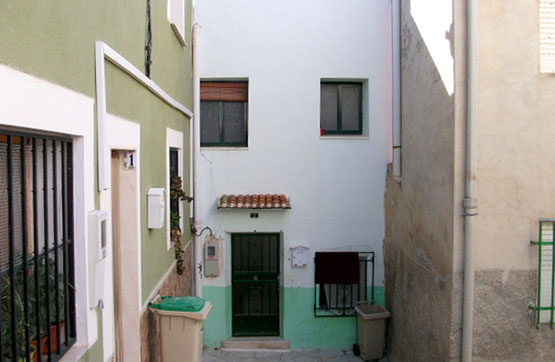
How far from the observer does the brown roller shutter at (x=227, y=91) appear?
29.1ft

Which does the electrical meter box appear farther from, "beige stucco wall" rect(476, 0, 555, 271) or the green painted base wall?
"beige stucco wall" rect(476, 0, 555, 271)

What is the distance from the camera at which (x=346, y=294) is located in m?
8.91

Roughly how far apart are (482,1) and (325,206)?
4.51 metres

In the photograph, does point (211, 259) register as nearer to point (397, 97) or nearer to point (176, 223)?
point (176, 223)

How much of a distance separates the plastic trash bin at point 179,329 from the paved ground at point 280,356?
354 centimetres

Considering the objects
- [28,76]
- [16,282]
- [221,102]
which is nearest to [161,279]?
[16,282]

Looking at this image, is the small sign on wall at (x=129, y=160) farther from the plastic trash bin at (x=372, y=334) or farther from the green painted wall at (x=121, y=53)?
the plastic trash bin at (x=372, y=334)

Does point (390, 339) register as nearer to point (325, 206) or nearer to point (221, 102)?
point (325, 206)

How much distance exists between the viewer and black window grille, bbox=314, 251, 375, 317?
8.79 metres

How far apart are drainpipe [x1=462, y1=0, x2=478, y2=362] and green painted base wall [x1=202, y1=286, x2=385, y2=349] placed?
3.48 metres

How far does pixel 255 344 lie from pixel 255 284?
1.12 metres

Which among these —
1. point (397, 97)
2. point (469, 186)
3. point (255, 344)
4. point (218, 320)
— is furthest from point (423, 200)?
point (218, 320)

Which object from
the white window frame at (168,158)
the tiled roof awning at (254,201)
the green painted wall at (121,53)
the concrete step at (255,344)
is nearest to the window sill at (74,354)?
the green painted wall at (121,53)

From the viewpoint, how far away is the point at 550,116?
219 inches
